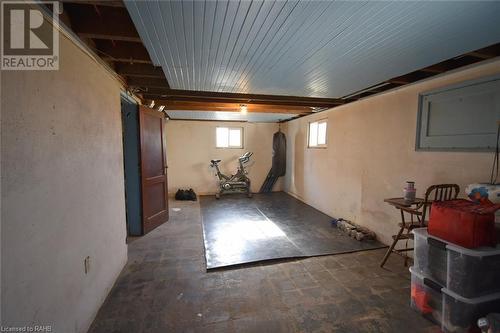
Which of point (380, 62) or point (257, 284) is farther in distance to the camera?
point (257, 284)

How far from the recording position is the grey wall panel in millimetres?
1938

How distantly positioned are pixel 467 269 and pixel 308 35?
1950 mm

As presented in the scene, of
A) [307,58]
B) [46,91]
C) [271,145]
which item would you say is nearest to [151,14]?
[46,91]

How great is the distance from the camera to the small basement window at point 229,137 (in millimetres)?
6637

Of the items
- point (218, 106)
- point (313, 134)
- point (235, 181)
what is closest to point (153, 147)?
point (218, 106)

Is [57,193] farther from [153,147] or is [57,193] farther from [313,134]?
[313,134]

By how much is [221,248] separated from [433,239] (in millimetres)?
2278

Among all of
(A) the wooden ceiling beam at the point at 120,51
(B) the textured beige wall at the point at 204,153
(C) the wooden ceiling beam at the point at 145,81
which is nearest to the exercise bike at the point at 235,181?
(B) the textured beige wall at the point at 204,153

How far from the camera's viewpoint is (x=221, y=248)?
2996 millimetres

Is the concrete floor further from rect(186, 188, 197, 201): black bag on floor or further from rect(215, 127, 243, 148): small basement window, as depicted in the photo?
rect(215, 127, 243, 148): small basement window

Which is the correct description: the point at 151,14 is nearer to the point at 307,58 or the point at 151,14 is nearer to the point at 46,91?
the point at 46,91

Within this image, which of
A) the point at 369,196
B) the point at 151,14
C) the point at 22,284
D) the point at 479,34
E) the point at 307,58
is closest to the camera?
the point at 22,284

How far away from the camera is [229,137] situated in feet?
22.1

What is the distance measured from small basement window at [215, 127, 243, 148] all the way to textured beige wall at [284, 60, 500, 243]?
2524 millimetres
